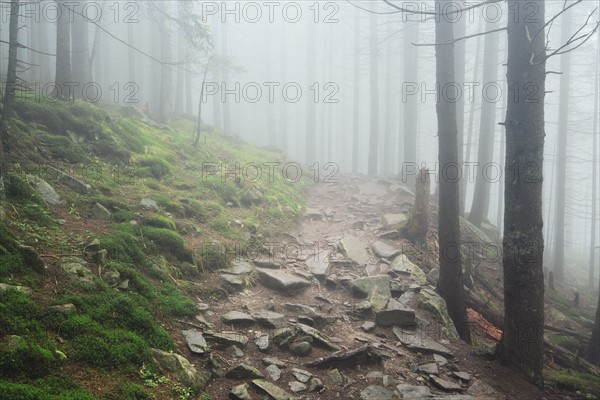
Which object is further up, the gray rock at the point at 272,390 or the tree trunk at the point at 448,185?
the tree trunk at the point at 448,185

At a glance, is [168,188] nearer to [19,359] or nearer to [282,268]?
[282,268]

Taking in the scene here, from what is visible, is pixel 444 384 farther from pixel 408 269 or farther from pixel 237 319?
pixel 408 269

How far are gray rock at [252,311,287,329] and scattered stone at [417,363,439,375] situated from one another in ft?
6.93

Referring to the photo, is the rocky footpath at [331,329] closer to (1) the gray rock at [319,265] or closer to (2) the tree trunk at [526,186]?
(1) the gray rock at [319,265]

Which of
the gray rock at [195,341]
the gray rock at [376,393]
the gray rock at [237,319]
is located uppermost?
the gray rock at [195,341]

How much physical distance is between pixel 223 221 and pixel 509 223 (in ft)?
20.0

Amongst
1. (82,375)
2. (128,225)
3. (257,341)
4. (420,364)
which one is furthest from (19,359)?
(420,364)

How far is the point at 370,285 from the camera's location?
7.39 m

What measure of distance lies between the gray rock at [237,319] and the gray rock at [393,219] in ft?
21.7

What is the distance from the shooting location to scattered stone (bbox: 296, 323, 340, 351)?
5316 millimetres


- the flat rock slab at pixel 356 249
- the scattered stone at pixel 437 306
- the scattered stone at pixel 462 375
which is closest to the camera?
the scattered stone at pixel 462 375

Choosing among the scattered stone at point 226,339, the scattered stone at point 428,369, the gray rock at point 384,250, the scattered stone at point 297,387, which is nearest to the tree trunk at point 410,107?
the gray rock at point 384,250

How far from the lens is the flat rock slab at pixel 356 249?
900cm

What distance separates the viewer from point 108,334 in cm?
376
